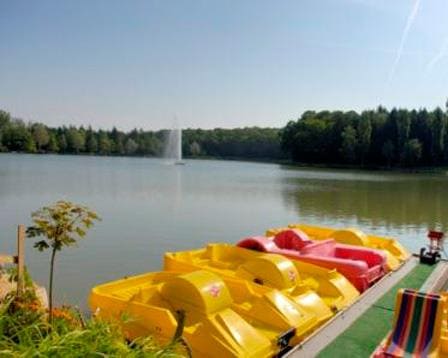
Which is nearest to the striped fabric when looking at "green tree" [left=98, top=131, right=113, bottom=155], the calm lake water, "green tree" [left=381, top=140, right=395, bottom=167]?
the calm lake water

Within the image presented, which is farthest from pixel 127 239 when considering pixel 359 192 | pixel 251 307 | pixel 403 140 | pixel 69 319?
pixel 403 140

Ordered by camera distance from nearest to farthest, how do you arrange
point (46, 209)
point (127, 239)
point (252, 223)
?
1. point (46, 209)
2. point (127, 239)
3. point (252, 223)

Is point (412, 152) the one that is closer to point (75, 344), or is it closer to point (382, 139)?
point (382, 139)

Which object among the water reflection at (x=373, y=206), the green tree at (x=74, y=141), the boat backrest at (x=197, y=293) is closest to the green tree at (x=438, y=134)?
the water reflection at (x=373, y=206)

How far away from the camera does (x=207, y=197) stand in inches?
1037

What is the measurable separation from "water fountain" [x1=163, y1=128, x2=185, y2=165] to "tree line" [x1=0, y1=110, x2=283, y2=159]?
1696 centimetres

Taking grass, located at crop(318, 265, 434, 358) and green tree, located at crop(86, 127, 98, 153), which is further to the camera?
green tree, located at crop(86, 127, 98, 153)

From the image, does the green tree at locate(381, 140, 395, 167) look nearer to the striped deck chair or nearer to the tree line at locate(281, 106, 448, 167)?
the tree line at locate(281, 106, 448, 167)

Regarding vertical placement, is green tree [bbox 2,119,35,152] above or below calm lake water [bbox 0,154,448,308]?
above

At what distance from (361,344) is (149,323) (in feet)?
8.77

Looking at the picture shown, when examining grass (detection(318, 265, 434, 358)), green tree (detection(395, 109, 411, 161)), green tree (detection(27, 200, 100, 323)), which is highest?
green tree (detection(395, 109, 411, 161))

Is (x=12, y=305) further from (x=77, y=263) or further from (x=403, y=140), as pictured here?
(x=403, y=140)

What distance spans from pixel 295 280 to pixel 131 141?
11286 cm

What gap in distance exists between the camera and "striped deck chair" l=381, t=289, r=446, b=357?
512 cm
